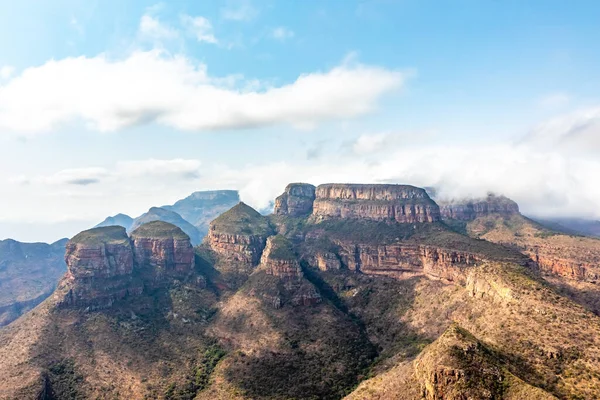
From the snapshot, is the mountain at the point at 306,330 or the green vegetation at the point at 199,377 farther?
the green vegetation at the point at 199,377

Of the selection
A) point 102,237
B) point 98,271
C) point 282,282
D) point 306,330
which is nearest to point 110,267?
point 98,271

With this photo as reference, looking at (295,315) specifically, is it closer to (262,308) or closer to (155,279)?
(262,308)

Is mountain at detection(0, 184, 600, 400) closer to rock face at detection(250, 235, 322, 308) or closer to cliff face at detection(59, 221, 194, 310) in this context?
cliff face at detection(59, 221, 194, 310)

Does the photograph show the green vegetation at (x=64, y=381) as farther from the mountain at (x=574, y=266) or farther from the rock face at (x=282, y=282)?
the mountain at (x=574, y=266)

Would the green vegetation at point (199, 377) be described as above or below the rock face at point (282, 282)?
below

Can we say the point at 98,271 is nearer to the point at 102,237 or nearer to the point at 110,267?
the point at 110,267

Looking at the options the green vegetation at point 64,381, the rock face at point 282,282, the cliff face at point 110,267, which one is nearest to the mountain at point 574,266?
the rock face at point 282,282

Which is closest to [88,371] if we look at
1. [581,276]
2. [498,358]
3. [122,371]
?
[122,371]

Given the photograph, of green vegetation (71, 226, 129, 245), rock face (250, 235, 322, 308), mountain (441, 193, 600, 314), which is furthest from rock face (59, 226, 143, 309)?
mountain (441, 193, 600, 314)
